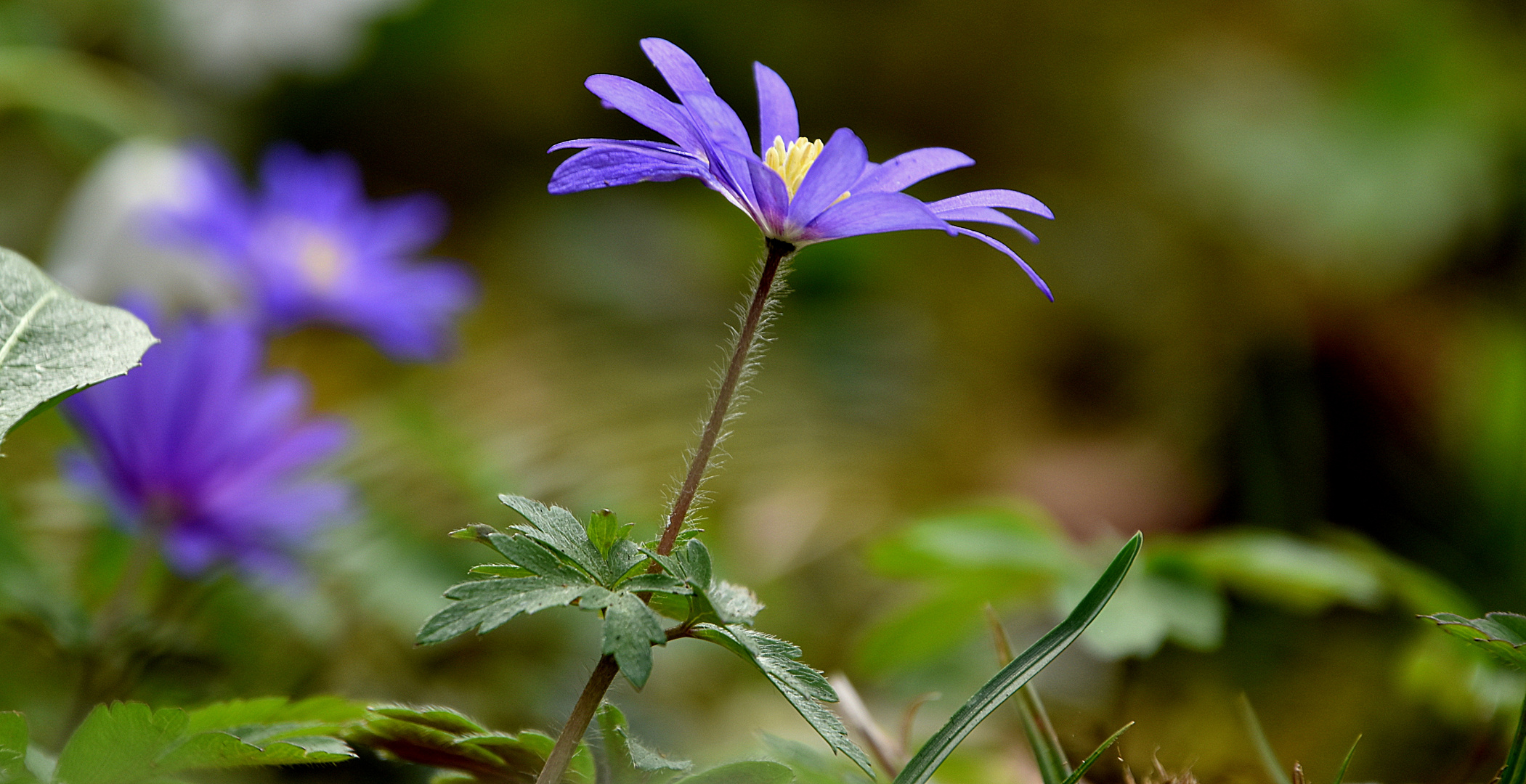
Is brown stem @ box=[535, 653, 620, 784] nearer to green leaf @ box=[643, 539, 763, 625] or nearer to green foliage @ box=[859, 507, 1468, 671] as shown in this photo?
green leaf @ box=[643, 539, 763, 625]

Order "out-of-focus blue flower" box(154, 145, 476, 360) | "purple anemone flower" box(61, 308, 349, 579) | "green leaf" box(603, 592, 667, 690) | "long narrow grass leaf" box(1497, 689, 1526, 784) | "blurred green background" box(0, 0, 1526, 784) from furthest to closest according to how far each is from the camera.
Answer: "out-of-focus blue flower" box(154, 145, 476, 360), "blurred green background" box(0, 0, 1526, 784), "purple anemone flower" box(61, 308, 349, 579), "long narrow grass leaf" box(1497, 689, 1526, 784), "green leaf" box(603, 592, 667, 690)

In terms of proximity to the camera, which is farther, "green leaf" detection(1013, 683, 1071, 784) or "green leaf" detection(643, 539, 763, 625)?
"green leaf" detection(1013, 683, 1071, 784)

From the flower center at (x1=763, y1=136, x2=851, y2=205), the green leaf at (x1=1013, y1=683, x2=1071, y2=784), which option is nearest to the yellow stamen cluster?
the flower center at (x1=763, y1=136, x2=851, y2=205)

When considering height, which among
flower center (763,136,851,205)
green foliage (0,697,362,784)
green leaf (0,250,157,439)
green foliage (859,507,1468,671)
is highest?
flower center (763,136,851,205)

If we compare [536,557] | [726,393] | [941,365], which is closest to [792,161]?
[726,393]

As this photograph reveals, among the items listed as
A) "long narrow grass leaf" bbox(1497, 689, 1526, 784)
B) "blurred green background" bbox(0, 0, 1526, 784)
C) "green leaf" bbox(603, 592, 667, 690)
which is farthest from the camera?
"blurred green background" bbox(0, 0, 1526, 784)

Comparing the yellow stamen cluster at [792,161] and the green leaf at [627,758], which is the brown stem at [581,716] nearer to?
the green leaf at [627,758]

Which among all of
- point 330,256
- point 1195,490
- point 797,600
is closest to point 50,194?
point 330,256
